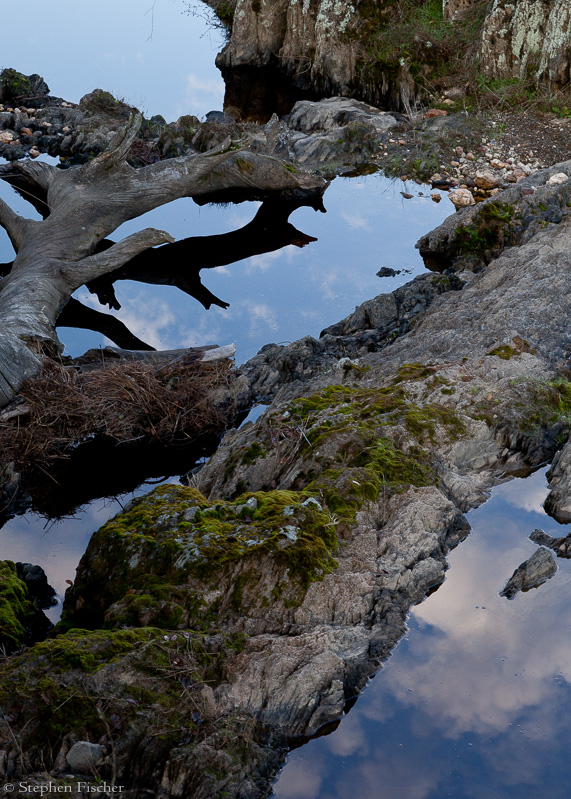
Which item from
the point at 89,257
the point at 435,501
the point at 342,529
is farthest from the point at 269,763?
the point at 89,257

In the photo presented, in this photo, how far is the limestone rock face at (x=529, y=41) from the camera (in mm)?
15438

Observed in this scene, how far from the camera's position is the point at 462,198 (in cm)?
1324

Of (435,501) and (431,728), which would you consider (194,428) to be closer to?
(435,501)

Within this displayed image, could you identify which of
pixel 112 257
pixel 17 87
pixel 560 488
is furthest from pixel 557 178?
pixel 17 87

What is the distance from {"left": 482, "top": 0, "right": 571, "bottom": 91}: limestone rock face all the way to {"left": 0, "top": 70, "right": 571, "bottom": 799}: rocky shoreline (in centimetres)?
872

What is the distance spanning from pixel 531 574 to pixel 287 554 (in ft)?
5.49

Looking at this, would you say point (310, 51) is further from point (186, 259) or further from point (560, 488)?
point (560, 488)

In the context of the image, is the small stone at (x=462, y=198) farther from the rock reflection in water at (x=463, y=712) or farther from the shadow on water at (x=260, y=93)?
the rock reflection in water at (x=463, y=712)

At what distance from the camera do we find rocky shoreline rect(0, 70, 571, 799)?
3.71 meters

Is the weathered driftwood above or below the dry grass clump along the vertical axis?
above

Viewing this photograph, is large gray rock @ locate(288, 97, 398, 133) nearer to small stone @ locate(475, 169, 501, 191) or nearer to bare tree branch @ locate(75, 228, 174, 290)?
small stone @ locate(475, 169, 501, 191)

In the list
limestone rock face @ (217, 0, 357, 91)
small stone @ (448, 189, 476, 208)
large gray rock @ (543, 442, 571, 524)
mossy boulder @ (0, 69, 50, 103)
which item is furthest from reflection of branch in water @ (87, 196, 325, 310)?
mossy boulder @ (0, 69, 50, 103)

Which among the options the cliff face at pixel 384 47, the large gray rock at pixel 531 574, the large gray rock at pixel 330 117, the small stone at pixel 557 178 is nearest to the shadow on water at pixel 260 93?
the cliff face at pixel 384 47

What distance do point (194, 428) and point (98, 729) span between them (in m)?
4.53
